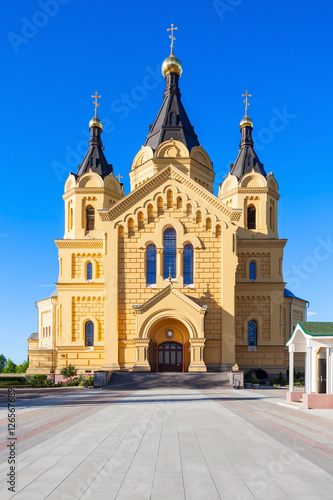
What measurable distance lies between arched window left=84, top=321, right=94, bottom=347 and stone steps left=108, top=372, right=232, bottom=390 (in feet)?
21.4

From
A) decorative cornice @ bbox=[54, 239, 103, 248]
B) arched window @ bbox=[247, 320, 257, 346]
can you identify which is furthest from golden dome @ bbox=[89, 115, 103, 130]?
arched window @ bbox=[247, 320, 257, 346]

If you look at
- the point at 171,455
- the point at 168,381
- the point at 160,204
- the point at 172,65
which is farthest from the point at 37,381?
the point at 172,65

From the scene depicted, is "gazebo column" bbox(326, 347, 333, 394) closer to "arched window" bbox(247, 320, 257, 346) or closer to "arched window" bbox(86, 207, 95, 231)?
"arched window" bbox(247, 320, 257, 346)

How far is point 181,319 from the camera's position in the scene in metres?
31.7

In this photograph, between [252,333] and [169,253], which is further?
[252,333]

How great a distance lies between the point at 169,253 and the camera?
113 feet

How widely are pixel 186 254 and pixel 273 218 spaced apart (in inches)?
358

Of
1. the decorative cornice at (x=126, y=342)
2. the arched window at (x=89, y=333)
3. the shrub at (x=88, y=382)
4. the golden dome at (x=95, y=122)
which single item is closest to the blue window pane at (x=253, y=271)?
the decorative cornice at (x=126, y=342)

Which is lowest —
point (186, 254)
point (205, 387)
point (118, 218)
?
point (205, 387)

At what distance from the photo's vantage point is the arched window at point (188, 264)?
3419cm

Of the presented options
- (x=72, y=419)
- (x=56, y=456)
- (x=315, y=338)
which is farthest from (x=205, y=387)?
(x=56, y=456)

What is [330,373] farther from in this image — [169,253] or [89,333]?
[89,333]

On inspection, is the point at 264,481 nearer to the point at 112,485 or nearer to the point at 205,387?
the point at 112,485

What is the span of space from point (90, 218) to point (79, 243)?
269 cm
